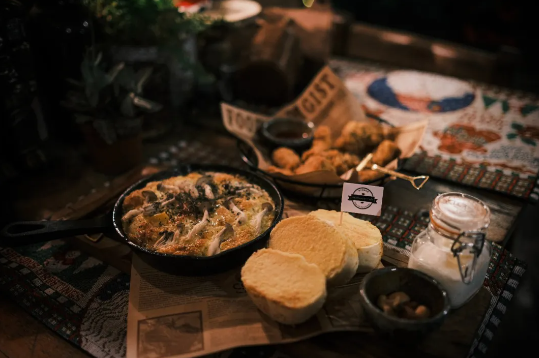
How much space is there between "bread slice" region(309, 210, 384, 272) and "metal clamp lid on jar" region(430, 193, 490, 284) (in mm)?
258

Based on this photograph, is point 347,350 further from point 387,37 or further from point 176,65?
point 387,37

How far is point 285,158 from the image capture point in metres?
2.42

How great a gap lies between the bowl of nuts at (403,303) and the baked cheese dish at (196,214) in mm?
526

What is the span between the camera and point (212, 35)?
12.2 feet

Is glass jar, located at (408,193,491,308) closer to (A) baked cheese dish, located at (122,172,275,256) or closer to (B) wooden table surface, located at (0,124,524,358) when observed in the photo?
(B) wooden table surface, located at (0,124,524,358)

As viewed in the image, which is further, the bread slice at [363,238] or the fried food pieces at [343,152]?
the fried food pieces at [343,152]

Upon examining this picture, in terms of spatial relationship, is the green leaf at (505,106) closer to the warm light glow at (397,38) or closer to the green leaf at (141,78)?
the warm light glow at (397,38)

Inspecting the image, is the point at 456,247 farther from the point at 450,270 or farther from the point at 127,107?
the point at 127,107

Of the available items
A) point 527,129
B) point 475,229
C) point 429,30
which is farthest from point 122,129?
point 429,30

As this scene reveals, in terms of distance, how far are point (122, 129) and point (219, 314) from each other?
1422 mm

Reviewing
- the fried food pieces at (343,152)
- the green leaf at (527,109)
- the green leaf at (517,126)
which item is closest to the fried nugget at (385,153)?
the fried food pieces at (343,152)

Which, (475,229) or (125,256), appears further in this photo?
(125,256)

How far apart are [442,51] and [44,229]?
3.89 meters

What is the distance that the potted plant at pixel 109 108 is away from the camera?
2430 millimetres
